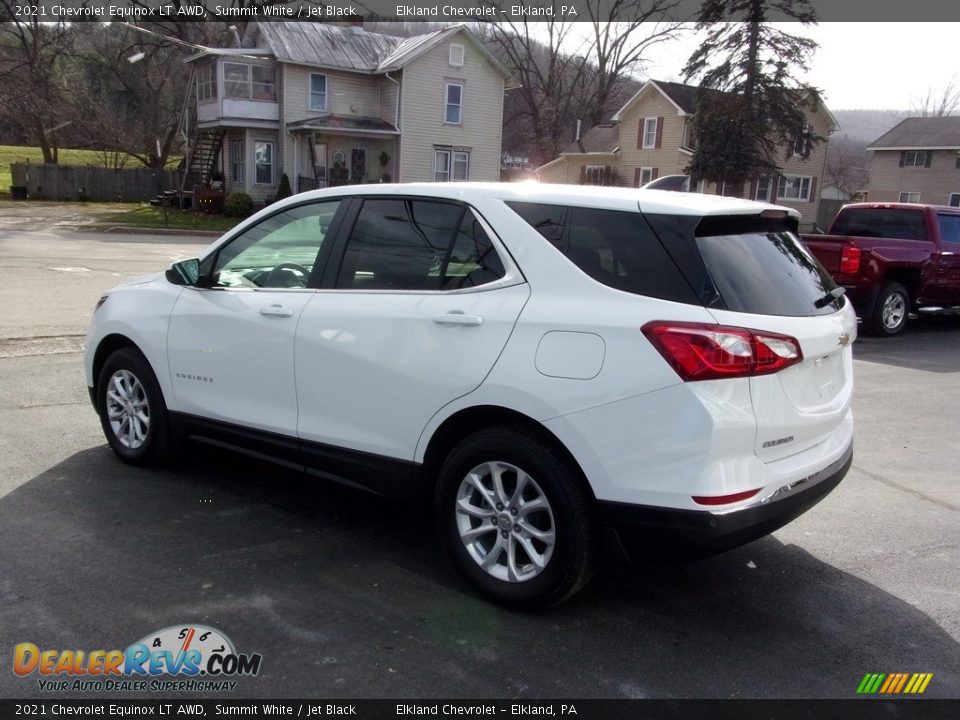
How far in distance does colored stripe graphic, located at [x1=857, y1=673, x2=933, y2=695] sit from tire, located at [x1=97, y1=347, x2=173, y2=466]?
3.93m

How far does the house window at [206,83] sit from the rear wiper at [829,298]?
121 feet

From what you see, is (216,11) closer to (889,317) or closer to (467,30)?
(467,30)

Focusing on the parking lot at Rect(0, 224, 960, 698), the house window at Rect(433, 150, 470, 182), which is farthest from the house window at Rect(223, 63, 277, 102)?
the parking lot at Rect(0, 224, 960, 698)

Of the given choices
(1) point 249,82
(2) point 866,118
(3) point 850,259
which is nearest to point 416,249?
(3) point 850,259

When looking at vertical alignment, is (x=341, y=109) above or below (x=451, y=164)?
above

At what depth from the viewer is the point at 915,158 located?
50.6 metres

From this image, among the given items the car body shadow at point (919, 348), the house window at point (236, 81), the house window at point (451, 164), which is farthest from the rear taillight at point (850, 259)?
the house window at point (236, 81)

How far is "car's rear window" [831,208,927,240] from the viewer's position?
1202 centimetres

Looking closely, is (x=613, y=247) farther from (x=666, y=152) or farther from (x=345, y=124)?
(x=666, y=152)

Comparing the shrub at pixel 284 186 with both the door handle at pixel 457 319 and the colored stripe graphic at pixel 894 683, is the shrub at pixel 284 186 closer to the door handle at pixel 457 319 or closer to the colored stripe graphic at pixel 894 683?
the door handle at pixel 457 319

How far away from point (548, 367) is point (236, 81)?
118 feet

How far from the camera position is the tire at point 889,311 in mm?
11477

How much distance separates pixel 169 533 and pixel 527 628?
78.7 inches

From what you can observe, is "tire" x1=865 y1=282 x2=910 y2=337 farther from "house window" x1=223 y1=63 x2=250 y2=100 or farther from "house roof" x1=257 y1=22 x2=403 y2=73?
"house window" x1=223 y1=63 x2=250 y2=100
